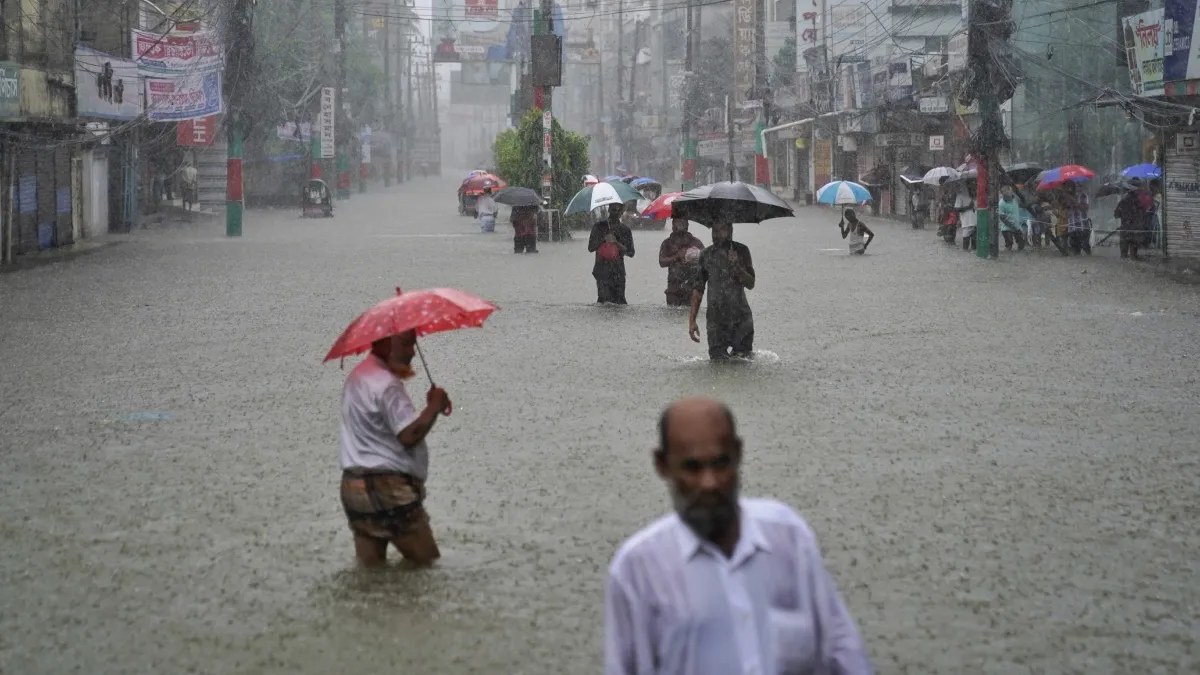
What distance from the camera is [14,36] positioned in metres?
27.6

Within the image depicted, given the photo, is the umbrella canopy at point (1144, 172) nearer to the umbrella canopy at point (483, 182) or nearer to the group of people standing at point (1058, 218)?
the group of people standing at point (1058, 218)

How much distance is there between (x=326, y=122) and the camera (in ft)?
192

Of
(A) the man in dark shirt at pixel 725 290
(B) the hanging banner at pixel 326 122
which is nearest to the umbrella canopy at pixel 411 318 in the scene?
(A) the man in dark shirt at pixel 725 290

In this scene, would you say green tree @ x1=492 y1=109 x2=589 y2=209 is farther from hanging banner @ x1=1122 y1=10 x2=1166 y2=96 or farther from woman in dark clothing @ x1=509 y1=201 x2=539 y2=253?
hanging banner @ x1=1122 y1=10 x2=1166 y2=96

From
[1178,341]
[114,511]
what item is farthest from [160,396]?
[1178,341]

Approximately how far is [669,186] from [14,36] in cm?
6313

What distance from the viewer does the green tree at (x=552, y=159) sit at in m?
37.0

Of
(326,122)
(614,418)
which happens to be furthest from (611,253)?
(326,122)

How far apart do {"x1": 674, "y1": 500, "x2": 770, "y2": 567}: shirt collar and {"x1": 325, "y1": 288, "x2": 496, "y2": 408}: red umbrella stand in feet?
11.3

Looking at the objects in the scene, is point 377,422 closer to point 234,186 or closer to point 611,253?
point 611,253

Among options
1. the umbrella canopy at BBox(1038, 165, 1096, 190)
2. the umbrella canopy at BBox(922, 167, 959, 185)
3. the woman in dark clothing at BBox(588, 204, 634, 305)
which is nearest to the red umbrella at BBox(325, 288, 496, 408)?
the woman in dark clothing at BBox(588, 204, 634, 305)

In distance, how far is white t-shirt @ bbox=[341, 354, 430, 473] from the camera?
6.24 meters

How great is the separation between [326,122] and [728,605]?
188 ft

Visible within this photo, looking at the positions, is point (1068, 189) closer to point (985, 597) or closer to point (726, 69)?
point (985, 597)
